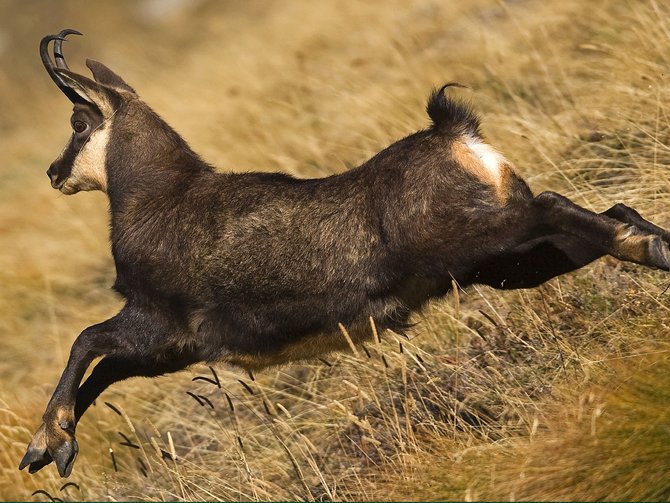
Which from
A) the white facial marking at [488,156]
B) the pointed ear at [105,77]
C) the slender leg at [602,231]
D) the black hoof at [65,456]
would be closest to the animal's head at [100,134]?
the pointed ear at [105,77]

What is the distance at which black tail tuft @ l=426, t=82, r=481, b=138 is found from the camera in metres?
4.52

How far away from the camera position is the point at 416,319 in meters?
6.34

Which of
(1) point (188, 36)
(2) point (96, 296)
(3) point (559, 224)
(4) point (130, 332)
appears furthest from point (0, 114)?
(3) point (559, 224)

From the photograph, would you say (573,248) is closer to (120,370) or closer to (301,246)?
(301,246)

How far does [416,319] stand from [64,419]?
90.8 inches

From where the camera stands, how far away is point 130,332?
16.8ft

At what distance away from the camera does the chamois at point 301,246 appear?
14.2 ft

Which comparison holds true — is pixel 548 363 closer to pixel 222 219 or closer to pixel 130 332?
pixel 222 219

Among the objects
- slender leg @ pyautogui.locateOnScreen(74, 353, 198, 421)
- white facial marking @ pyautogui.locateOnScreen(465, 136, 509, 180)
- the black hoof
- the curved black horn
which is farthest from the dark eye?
white facial marking @ pyautogui.locateOnScreen(465, 136, 509, 180)

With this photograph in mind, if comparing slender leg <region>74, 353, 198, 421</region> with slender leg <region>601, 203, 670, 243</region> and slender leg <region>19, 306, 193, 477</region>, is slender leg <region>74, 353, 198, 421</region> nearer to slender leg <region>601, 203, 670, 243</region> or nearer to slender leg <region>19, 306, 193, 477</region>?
slender leg <region>19, 306, 193, 477</region>

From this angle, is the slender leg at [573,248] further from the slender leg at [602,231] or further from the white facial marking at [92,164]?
the white facial marking at [92,164]

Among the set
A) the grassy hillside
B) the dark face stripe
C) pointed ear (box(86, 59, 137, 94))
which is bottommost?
the grassy hillside

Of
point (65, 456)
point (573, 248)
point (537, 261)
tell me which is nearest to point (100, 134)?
point (65, 456)

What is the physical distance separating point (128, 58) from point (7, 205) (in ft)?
11.3
